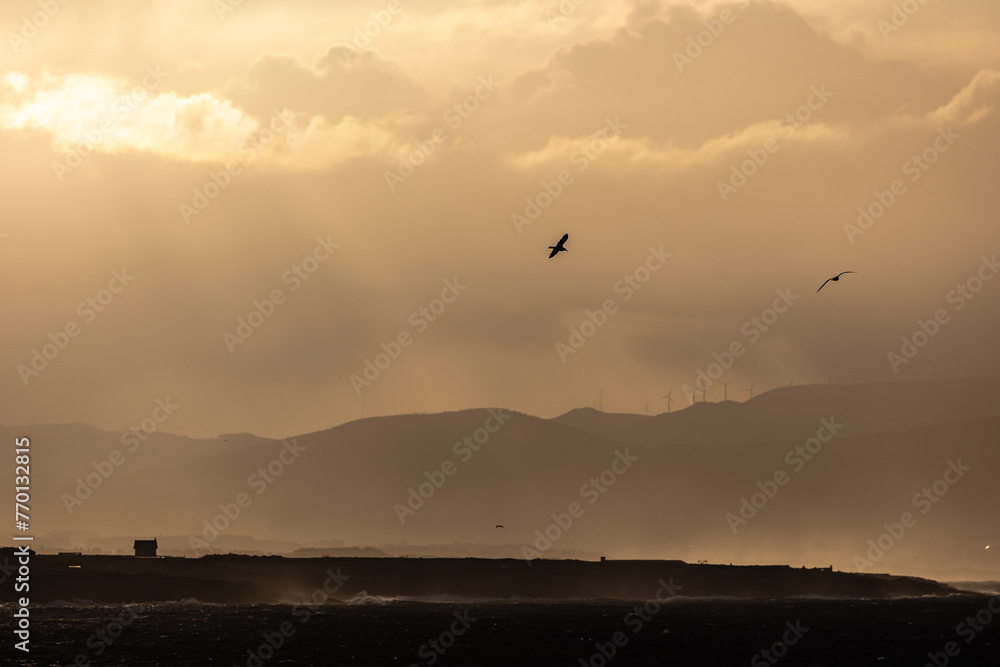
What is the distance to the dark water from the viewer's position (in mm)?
106000

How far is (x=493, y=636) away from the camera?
Result: 5007 inches

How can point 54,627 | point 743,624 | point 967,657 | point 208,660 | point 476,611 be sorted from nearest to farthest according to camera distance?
point 208,660
point 967,657
point 54,627
point 743,624
point 476,611

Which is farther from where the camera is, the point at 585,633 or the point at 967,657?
the point at 585,633

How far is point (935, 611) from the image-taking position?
191m

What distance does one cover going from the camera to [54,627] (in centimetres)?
13825

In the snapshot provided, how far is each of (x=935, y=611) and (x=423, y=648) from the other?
372ft

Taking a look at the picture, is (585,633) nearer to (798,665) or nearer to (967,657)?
(798,665)

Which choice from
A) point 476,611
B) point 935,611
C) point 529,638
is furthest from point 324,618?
point 935,611

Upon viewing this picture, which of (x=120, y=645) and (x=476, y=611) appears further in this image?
(x=476, y=611)

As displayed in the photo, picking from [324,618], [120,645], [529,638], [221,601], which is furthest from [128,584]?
[529,638]

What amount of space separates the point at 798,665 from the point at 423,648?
119 feet

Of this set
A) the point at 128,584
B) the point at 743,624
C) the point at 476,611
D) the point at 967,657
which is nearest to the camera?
the point at 967,657

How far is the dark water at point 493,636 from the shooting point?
348 feet

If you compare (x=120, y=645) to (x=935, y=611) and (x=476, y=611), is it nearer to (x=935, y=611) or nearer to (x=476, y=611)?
(x=476, y=611)
